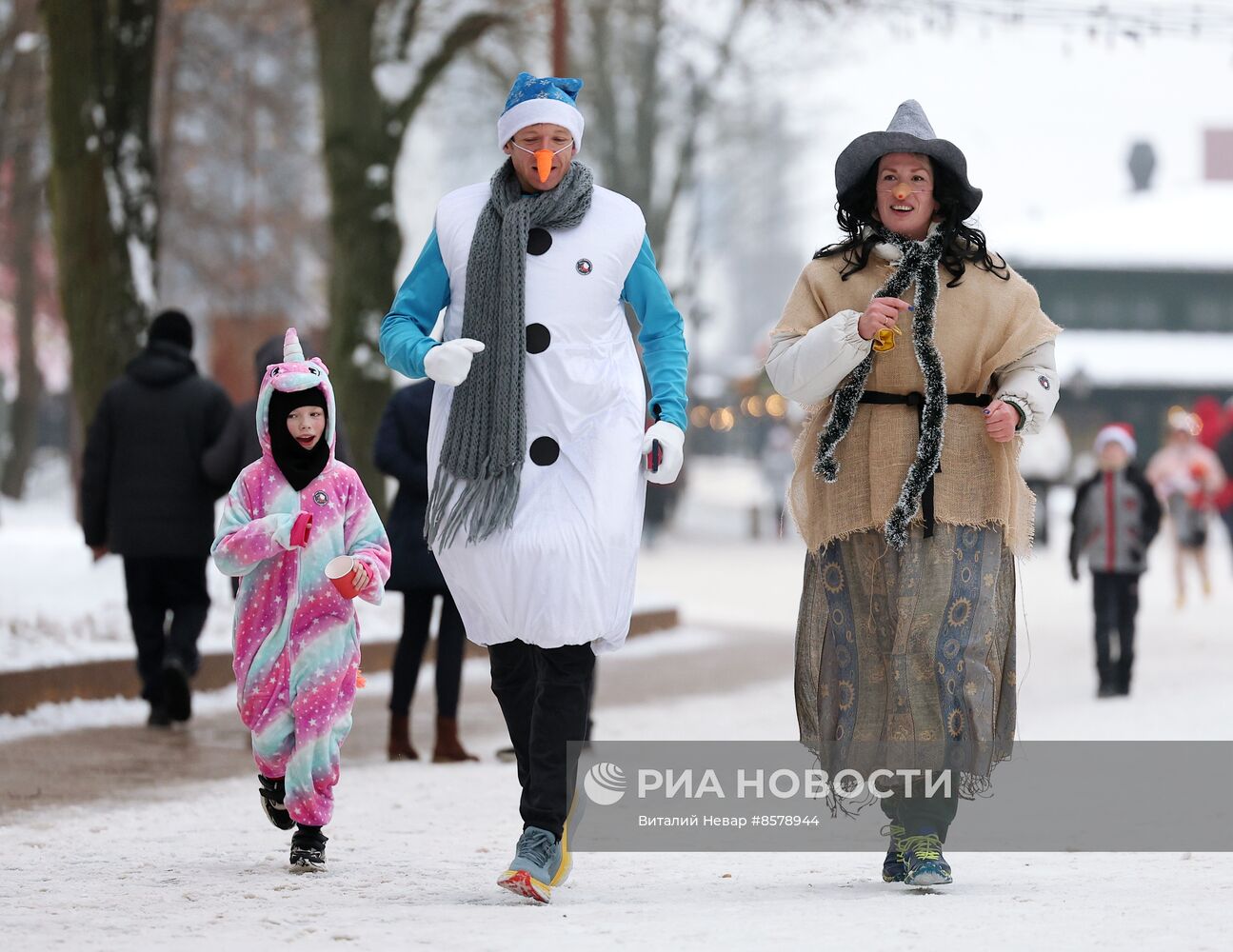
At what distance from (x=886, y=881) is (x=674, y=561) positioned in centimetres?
2293

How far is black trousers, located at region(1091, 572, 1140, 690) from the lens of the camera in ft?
43.1

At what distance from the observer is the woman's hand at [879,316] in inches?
241

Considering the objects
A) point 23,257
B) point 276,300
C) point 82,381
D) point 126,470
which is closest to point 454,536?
point 126,470

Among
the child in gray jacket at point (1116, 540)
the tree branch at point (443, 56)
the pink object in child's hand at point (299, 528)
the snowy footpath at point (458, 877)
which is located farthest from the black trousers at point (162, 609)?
the tree branch at point (443, 56)

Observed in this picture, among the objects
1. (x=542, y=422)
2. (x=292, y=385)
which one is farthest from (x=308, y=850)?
(x=542, y=422)

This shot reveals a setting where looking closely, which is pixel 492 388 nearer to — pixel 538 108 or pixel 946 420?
pixel 538 108

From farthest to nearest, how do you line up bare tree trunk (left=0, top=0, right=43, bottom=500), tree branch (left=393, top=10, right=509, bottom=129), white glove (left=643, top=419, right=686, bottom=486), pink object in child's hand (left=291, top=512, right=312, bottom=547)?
bare tree trunk (left=0, top=0, right=43, bottom=500)
tree branch (left=393, top=10, right=509, bottom=129)
pink object in child's hand (left=291, top=512, right=312, bottom=547)
white glove (left=643, top=419, right=686, bottom=486)

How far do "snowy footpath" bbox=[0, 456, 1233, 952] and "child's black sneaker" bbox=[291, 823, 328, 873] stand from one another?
5 cm

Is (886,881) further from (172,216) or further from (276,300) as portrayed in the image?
(276,300)

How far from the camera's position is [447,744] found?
10.0 metres

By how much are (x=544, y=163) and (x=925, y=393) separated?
1.19m

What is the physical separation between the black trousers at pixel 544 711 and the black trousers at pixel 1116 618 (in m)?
7.35

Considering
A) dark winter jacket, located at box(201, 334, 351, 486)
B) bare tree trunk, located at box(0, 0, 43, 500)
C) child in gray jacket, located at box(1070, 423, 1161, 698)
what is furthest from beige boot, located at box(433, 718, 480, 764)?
bare tree trunk, located at box(0, 0, 43, 500)

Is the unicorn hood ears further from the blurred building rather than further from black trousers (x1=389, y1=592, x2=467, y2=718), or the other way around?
the blurred building
